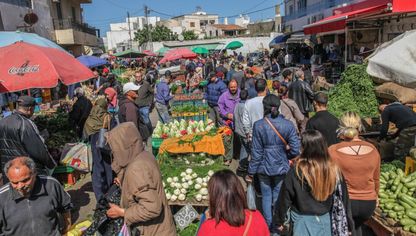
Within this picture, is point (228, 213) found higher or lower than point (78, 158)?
higher

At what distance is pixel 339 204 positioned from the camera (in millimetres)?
3062

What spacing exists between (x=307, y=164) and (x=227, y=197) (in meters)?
1.01

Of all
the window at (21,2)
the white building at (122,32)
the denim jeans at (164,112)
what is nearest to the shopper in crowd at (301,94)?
the denim jeans at (164,112)

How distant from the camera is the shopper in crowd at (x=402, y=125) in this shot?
A: 579cm

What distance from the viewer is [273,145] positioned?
4441 mm

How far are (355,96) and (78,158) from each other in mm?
7126

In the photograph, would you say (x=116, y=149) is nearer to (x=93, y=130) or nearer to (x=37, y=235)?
(x=37, y=235)

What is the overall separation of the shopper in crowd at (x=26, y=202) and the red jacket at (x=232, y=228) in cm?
162

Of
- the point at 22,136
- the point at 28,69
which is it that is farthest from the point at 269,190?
the point at 28,69

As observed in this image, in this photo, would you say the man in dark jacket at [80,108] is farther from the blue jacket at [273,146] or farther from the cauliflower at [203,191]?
the blue jacket at [273,146]

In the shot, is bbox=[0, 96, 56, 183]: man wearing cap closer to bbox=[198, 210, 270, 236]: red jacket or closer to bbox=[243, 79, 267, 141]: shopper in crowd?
bbox=[243, 79, 267, 141]: shopper in crowd

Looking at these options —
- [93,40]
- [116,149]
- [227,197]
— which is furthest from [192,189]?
[93,40]

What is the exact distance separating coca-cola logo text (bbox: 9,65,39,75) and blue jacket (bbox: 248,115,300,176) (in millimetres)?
3370

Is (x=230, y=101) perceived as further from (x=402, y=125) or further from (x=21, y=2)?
(x=21, y=2)
